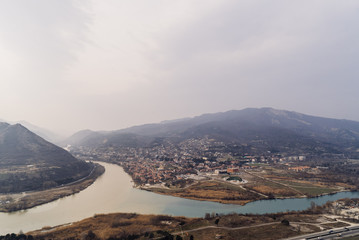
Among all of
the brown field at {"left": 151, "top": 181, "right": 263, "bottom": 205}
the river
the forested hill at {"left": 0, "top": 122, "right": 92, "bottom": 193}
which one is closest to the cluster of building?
the brown field at {"left": 151, "top": 181, "right": 263, "bottom": 205}

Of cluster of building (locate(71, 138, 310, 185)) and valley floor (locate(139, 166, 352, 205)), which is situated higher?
cluster of building (locate(71, 138, 310, 185))

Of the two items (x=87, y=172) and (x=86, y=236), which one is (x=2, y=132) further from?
(x=86, y=236)

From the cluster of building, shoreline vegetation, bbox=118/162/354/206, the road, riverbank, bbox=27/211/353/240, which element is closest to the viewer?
the road

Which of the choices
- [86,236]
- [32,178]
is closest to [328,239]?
[86,236]

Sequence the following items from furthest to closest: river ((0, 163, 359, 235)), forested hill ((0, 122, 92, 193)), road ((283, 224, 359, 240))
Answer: forested hill ((0, 122, 92, 193)), river ((0, 163, 359, 235)), road ((283, 224, 359, 240))

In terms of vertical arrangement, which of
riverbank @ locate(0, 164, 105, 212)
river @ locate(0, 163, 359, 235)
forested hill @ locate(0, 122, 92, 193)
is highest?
forested hill @ locate(0, 122, 92, 193)

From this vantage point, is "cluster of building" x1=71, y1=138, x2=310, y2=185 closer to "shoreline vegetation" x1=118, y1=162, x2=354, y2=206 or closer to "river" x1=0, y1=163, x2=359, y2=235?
"shoreline vegetation" x1=118, y1=162, x2=354, y2=206
